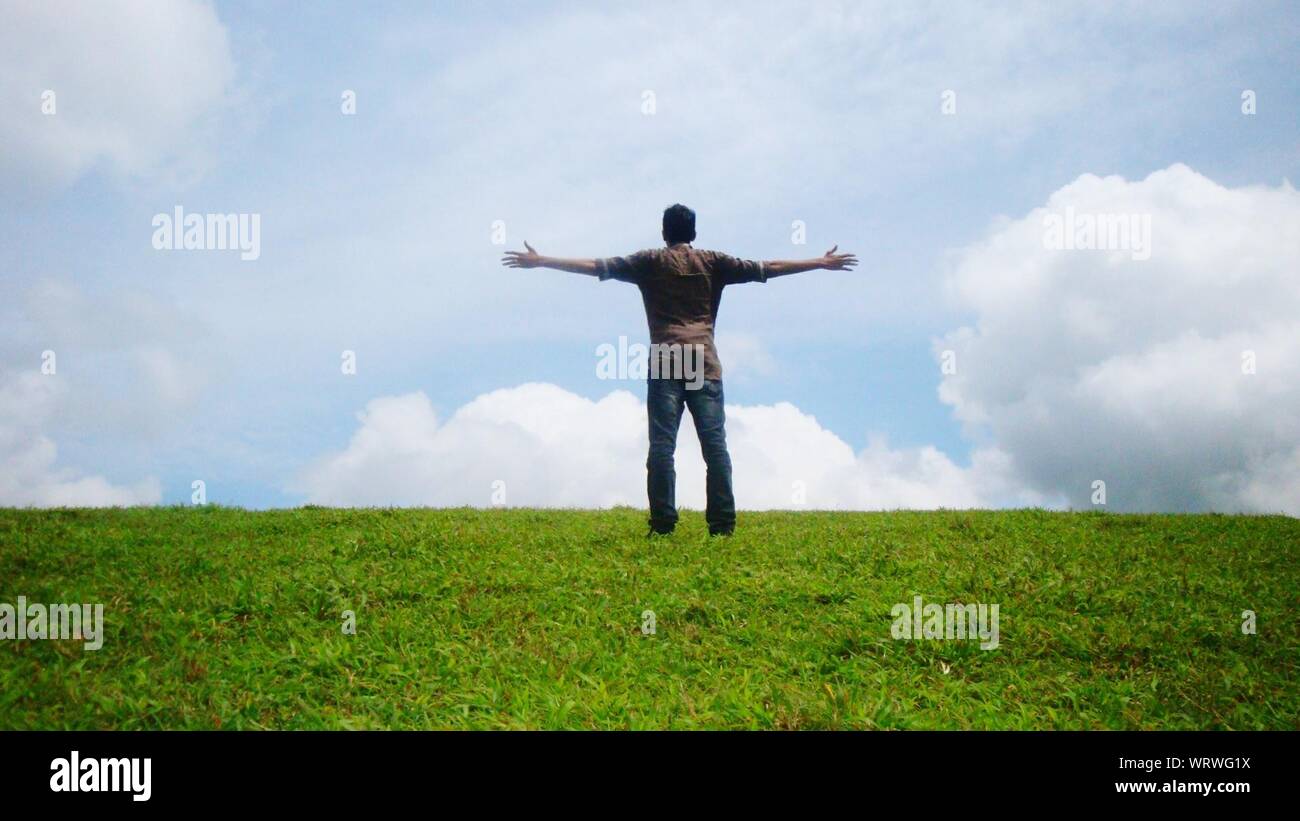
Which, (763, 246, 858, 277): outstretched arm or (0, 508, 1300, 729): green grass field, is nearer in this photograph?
(0, 508, 1300, 729): green grass field

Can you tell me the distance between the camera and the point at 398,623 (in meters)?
5.24

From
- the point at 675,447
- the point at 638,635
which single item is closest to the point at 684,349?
the point at 675,447

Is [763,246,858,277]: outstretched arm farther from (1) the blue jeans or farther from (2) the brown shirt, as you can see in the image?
(1) the blue jeans

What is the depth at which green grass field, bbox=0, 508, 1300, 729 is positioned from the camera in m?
4.07

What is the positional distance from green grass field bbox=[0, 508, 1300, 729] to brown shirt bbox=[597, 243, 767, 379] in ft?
6.86

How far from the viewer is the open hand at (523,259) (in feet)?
24.6

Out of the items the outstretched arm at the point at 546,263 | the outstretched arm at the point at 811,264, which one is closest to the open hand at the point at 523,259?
the outstretched arm at the point at 546,263

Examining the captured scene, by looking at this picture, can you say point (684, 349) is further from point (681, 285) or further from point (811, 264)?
point (811, 264)

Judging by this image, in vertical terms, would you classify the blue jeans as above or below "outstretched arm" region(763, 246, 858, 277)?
below

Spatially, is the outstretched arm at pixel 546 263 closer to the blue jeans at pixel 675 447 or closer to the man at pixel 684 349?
the man at pixel 684 349

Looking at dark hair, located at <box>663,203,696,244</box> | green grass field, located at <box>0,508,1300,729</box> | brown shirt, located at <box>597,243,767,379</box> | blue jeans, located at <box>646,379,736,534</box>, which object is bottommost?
green grass field, located at <box>0,508,1300,729</box>

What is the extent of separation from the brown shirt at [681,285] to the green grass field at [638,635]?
2.09 metres

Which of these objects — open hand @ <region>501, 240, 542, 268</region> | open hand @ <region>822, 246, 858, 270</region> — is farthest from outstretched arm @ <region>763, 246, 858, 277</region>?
open hand @ <region>501, 240, 542, 268</region>

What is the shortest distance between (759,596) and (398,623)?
103 inches
